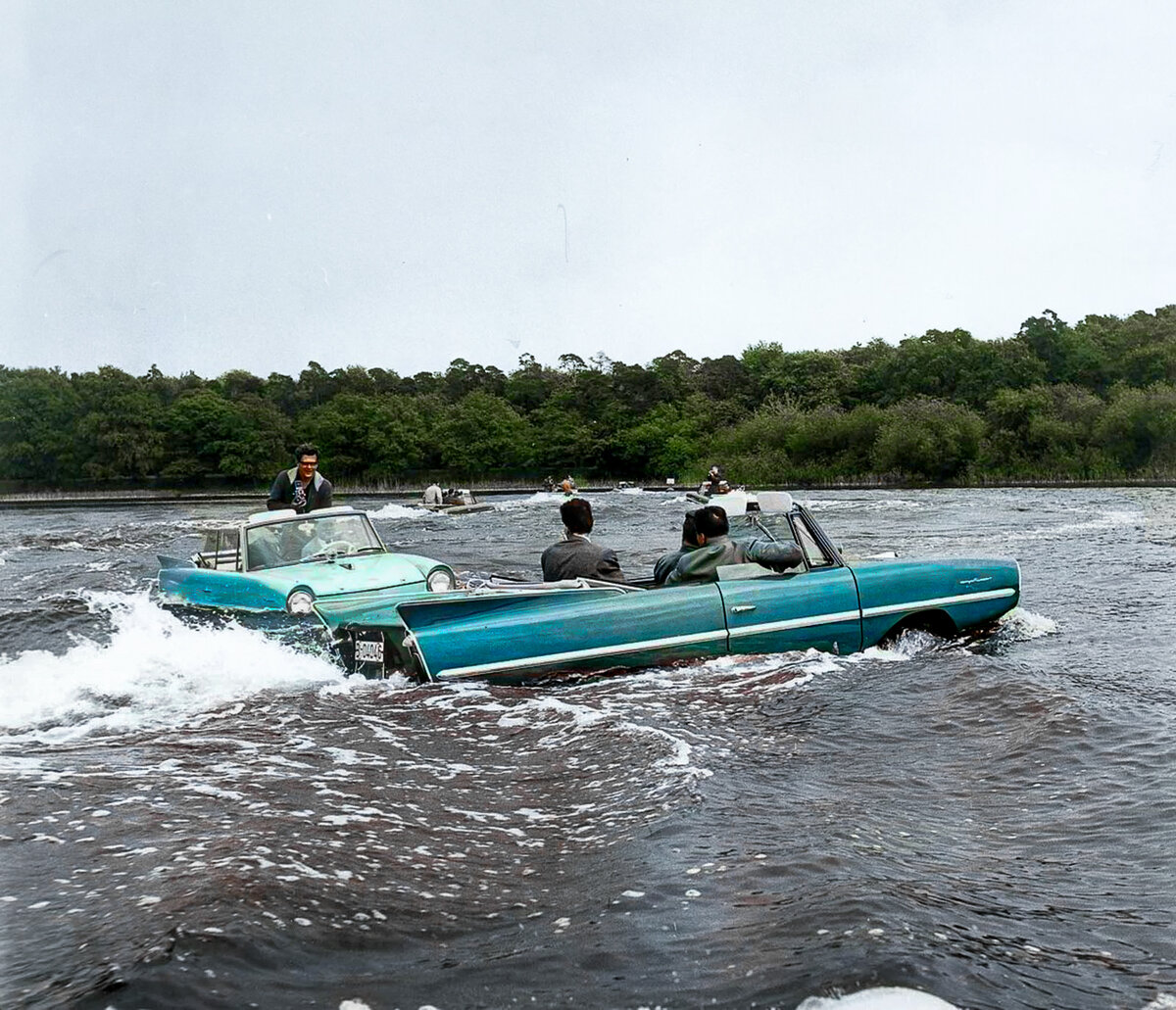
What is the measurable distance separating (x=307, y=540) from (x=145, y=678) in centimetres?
339

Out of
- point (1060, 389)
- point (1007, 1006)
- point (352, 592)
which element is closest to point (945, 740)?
point (1007, 1006)

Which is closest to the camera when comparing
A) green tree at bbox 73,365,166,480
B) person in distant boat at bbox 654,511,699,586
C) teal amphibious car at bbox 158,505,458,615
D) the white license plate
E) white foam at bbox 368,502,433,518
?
the white license plate

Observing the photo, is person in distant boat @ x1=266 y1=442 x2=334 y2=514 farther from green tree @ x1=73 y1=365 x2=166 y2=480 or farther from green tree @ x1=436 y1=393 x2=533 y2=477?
green tree @ x1=436 y1=393 x2=533 y2=477

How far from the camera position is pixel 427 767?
22.4 ft

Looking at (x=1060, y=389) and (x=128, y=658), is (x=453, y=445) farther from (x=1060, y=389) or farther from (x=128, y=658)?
(x=128, y=658)

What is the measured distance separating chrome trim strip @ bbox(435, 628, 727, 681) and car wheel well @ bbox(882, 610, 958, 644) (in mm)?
2047

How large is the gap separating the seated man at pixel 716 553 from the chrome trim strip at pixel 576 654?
744 mm

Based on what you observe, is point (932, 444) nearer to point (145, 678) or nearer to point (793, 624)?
point (793, 624)

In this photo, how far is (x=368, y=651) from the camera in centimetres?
897

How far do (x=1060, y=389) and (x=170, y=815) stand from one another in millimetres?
98495

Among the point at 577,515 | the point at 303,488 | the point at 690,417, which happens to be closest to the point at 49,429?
the point at 690,417

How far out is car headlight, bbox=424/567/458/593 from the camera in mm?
12266

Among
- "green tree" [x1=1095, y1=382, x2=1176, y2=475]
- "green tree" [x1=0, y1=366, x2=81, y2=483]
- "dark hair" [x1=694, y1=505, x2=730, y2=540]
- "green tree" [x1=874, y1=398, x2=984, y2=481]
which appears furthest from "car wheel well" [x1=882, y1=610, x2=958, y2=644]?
"green tree" [x1=874, y1=398, x2=984, y2=481]

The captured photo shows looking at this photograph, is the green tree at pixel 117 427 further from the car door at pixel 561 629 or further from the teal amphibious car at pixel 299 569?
the car door at pixel 561 629
